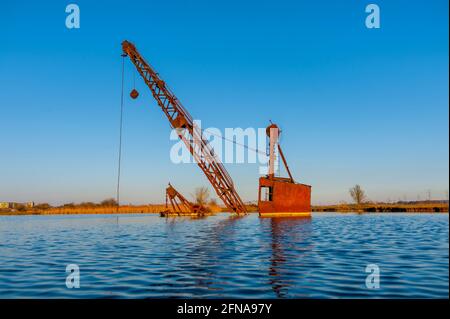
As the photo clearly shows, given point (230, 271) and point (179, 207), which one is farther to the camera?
point (179, 207)

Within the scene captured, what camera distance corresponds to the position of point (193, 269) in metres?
11.0

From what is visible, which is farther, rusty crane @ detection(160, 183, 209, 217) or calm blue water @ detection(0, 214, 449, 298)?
rusty crane @ detection(160, 183, 209, 217)

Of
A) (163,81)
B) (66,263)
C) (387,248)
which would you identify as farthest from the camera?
(163,81)

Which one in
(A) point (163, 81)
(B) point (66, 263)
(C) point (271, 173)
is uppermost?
(A) point (163, 81)

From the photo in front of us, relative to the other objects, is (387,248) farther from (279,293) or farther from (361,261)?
(279,293)

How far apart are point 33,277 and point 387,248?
13.5 meters

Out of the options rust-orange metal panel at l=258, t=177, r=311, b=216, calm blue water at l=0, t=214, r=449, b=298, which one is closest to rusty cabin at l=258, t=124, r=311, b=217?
rust-orange metal panel at l=258, t=177, r=311, b=216

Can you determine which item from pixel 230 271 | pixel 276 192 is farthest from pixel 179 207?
pixel 230 271

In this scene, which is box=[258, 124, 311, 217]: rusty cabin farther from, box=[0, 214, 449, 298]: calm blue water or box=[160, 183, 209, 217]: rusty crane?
box=[0, 214, 449, 298]: calm blue water

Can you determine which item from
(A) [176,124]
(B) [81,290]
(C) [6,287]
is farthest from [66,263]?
(A) [176,124]

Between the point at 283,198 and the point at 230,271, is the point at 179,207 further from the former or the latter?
the point at 230,271

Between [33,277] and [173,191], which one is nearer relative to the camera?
[33,277]

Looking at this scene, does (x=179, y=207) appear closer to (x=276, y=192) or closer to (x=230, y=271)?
(x=276, y=192)

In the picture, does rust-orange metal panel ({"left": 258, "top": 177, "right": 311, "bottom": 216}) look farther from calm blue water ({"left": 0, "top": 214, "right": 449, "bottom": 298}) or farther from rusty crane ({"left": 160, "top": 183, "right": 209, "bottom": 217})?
calm blue water ({"left": 0, "top": 214, "right": 449, "bottom": 298})
